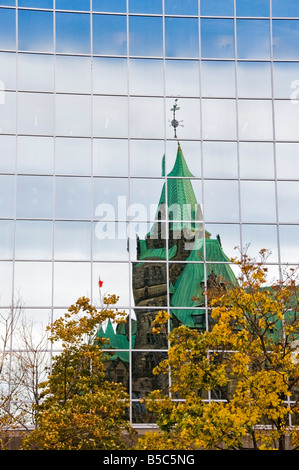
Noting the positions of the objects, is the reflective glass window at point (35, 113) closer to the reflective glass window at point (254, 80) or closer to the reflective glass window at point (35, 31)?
the reflective glass window at point (35, 31)

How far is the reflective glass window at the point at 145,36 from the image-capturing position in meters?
31.7

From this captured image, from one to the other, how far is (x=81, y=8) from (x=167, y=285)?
37.0ft

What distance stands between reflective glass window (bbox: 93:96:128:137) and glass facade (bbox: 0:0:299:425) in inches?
1.8

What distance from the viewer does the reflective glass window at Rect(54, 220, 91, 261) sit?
29938 mm

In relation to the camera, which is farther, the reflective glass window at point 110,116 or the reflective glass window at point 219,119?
the reflective glass window at point 219,119

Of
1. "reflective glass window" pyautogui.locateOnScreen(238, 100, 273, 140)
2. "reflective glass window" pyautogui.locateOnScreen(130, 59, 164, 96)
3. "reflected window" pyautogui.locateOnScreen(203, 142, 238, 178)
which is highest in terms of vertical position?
"reflective glass window" pyautogui.locateOnScreen(130, 59, 164, 96)

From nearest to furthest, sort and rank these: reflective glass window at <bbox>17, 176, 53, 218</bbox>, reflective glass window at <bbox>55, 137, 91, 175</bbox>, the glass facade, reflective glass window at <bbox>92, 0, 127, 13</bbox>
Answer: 1. the glass facade
2. reflective glass window at <bbox>17, 176, 53, 218</bbox>
3. reflective glass window at <bbox>55, 137, 91, 175</bbox>
4. reflective glass window at <bbox>92, 0, 127, 13</bbox>

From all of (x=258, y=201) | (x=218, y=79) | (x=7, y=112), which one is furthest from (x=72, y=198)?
(x=218, y=79)

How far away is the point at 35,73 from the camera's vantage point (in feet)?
102

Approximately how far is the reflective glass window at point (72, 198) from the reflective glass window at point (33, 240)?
2.41 ft

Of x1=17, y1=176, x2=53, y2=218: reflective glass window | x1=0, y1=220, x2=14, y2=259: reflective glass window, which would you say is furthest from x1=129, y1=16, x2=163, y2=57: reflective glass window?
x1=0, y1=220, x2=14, y2=259: reflective glass window

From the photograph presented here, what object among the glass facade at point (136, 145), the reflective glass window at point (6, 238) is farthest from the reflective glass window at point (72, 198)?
the reflective glass window at point (6, 238)

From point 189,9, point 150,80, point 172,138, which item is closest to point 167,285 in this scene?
point 172,138

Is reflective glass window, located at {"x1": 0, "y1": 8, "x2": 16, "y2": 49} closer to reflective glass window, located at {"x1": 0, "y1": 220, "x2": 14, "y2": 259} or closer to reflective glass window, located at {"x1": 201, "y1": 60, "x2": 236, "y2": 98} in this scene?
reflective glass window, located at {"x1": 0, "y1": 220, "x2": 14, "y2": 259}
